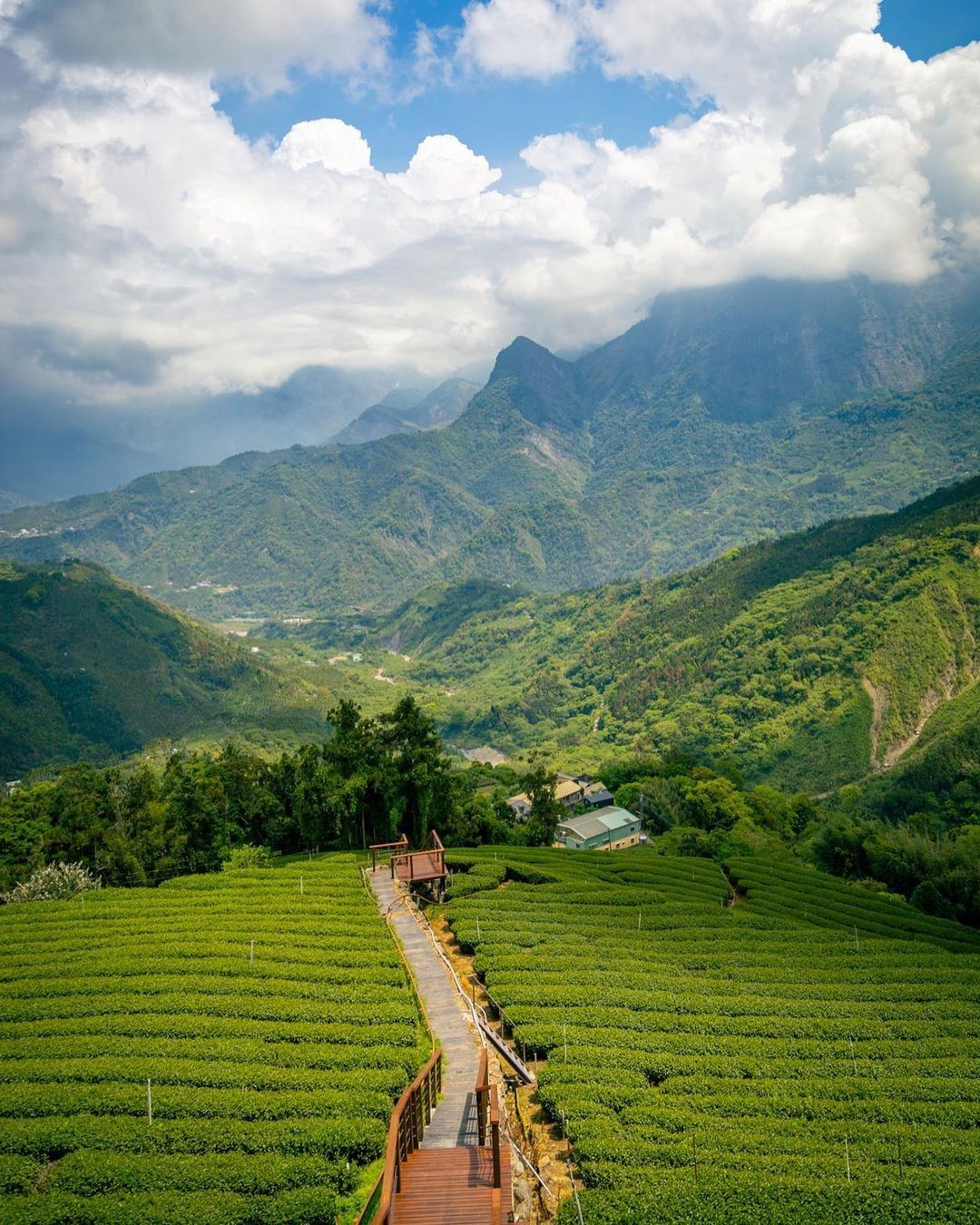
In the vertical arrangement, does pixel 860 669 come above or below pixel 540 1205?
above

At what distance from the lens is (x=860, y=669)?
446 ft

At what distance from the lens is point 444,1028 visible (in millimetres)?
29359

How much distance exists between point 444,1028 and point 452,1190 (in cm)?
1041

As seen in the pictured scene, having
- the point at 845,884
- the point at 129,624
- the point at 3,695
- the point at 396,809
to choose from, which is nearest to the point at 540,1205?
the point at 396,809

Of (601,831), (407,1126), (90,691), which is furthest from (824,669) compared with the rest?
(90,691)

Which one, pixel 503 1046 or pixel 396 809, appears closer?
pixel 503 1046

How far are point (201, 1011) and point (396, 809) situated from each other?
24936 millimetres

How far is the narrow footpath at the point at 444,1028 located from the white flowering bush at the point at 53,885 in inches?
746

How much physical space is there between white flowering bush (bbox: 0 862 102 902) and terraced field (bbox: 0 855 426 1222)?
4035 mm

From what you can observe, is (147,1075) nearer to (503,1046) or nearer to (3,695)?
(503,1046)

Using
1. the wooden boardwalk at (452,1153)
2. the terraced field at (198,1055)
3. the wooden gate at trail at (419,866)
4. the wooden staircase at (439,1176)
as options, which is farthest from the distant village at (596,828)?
the wooden staircase at (439,1176)

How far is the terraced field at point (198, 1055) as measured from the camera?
2097cm

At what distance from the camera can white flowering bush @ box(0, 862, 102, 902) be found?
4634cm

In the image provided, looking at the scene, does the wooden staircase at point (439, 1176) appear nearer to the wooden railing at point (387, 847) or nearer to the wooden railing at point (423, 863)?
the wooden railing at point (423, 863)
